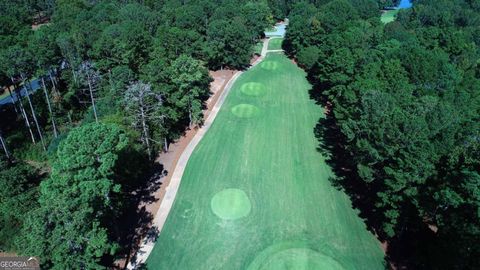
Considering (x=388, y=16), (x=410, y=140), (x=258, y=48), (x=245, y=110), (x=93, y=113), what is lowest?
(x=245, y=110)

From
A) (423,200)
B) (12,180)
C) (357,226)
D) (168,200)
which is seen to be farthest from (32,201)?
(423,200)

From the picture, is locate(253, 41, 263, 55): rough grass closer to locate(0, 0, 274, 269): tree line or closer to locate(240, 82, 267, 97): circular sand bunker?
locate(0, 0, 274, 269): tree line

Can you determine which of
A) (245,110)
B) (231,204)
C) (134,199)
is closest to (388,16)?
(245,110)

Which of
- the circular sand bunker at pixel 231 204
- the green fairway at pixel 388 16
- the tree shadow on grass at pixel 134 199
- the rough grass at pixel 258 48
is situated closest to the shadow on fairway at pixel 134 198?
the tree shadow on grass at pixel 134 199

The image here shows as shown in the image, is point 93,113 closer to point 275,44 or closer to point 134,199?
point 134,199

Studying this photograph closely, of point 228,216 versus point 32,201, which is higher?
point 32,201

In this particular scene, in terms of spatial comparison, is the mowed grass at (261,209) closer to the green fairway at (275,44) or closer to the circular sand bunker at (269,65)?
the circular sand bunker at (269,65)

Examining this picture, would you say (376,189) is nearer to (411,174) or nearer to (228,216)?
(411,174)
